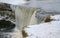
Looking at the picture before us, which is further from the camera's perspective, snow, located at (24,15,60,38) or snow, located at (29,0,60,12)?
snow, located at (29,0,60,12)

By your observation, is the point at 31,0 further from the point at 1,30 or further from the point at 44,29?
the point at 44,29

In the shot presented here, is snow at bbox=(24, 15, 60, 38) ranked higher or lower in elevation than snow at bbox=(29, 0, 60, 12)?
higher

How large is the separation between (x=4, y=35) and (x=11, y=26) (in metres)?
0.16

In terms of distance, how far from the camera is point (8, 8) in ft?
5.48

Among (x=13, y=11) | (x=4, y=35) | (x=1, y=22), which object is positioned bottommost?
(x=4, y=35)

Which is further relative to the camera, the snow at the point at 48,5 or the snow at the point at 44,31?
the snow at the point at 48,5

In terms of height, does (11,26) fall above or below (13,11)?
below

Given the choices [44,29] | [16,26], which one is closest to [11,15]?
[16,26]

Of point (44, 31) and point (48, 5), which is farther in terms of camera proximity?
point (48, 5)

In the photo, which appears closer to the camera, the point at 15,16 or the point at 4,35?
the point at 4,35

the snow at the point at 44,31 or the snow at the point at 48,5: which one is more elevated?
the snow at the point at 44,31

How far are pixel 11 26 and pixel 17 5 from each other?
0.27 m

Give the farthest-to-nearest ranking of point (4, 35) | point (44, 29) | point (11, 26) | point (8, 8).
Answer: point (8, 8) < point (11, 26) < point (4, 35) < point (44, 29)

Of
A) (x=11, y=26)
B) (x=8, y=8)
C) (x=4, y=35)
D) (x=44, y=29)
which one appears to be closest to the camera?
(x=44, y=29)
